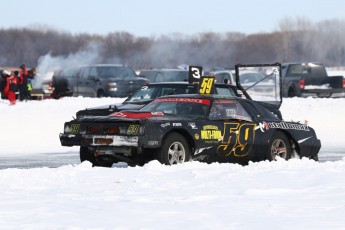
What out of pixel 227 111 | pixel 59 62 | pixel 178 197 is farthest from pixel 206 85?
pixel 59 62

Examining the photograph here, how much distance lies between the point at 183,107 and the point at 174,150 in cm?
113

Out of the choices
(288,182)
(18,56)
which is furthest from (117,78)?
(18,56)

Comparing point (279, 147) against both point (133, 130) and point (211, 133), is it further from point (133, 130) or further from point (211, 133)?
point (133, 130)

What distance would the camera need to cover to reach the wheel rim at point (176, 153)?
13.8 meters

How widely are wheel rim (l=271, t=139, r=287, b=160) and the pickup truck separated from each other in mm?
22629

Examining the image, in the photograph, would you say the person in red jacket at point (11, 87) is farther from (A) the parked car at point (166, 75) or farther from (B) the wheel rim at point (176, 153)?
(B) the wheel rim at point (176, 153)

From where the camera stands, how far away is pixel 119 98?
3312 centimetres

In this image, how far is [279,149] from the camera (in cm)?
1522

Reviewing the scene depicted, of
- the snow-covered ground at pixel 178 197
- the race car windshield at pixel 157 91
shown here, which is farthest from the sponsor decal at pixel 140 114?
the race car windshield at pixel 157 91

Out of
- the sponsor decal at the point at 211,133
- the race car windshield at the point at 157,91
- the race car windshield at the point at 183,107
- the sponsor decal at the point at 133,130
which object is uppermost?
the race car windshield at the point at 157,91

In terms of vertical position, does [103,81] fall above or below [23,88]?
above

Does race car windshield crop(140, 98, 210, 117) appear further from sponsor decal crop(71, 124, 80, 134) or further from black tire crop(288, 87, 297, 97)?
black tire crop(288, 87, 297, 97)

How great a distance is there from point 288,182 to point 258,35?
12172 cm

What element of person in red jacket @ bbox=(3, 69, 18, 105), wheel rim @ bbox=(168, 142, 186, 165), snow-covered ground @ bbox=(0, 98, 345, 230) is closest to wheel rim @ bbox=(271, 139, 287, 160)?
snow-covered ground @ bbox=(0, 98, 345, 230)
